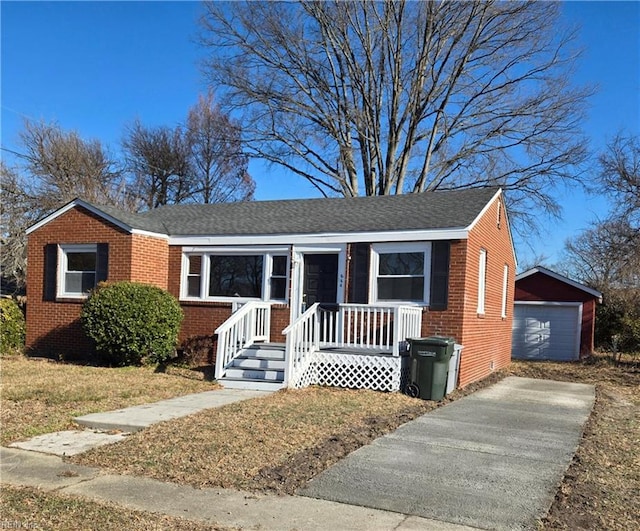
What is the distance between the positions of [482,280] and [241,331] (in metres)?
5.86

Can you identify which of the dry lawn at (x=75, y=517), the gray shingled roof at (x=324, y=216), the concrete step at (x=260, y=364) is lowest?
the dry lawn at (x=75, y=517)

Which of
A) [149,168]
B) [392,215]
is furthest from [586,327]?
[149,168]

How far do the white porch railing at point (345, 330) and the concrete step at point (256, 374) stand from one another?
34 cm

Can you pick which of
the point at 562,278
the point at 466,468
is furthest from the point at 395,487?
the point at 562,278

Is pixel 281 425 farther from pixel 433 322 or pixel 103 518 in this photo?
pixel 433 322

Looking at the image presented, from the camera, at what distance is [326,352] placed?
1208 cm

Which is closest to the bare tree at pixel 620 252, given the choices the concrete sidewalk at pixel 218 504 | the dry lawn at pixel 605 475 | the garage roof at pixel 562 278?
the garage roof at pixel 562 278

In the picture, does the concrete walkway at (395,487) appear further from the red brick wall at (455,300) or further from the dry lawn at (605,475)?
the red brick wall at (455,300)

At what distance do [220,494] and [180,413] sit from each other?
11.5ft

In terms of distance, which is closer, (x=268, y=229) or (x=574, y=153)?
(x=268, y=229)

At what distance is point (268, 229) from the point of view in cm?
1477

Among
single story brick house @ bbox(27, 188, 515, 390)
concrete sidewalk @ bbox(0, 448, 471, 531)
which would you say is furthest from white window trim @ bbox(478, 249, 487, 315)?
concrete sidewalk @ bbox(0, 448, 471, 531)

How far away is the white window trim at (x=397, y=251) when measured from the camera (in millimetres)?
12898

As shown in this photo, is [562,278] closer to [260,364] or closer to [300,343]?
[300,343]
